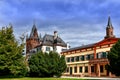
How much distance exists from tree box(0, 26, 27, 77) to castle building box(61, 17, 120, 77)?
2278 cm

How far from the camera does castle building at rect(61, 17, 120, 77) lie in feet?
207

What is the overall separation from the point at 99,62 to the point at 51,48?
28.5 m

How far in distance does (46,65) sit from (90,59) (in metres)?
19.0

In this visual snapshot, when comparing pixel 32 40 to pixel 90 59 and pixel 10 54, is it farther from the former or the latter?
pixel 10 54

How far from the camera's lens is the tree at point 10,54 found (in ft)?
149

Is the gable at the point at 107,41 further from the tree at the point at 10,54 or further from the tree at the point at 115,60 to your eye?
the tree at the point at 10,54

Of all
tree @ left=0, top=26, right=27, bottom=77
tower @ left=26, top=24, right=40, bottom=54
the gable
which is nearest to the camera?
tree @ left=0, top=26, right=27, bottom=77

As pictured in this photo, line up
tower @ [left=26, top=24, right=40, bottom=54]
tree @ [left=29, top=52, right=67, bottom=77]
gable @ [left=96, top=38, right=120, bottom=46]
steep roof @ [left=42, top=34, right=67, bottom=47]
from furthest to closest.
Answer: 1. tower @ [left=26, top=24, right=40, bottom=54]
2. steep roof @ [left=42, top=34, right=67, bottom=47]
3. gable @ [left=96, top=38, right=120, bottom=46]
4. tree @ [left=29, top=52, right=67, bottom=77]

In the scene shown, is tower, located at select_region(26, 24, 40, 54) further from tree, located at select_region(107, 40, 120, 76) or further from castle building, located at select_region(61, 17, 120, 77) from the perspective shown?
tree, located at select_region(107, 40, 120, 76)

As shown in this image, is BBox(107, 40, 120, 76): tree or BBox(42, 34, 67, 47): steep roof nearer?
BBox(107, 40, 120, 76): tree

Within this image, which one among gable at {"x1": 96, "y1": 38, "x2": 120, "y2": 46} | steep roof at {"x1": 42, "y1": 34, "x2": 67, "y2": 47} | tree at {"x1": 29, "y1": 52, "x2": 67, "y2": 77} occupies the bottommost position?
tree at {"x1": 29, "y1": 52, "x2": 67, "y2": 77}

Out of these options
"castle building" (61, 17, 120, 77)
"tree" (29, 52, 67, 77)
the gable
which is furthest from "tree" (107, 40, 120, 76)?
the gable

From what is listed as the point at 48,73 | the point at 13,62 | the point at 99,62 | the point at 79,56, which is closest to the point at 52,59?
the point at 48,73

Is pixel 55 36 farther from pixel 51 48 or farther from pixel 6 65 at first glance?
pixel 6 65
